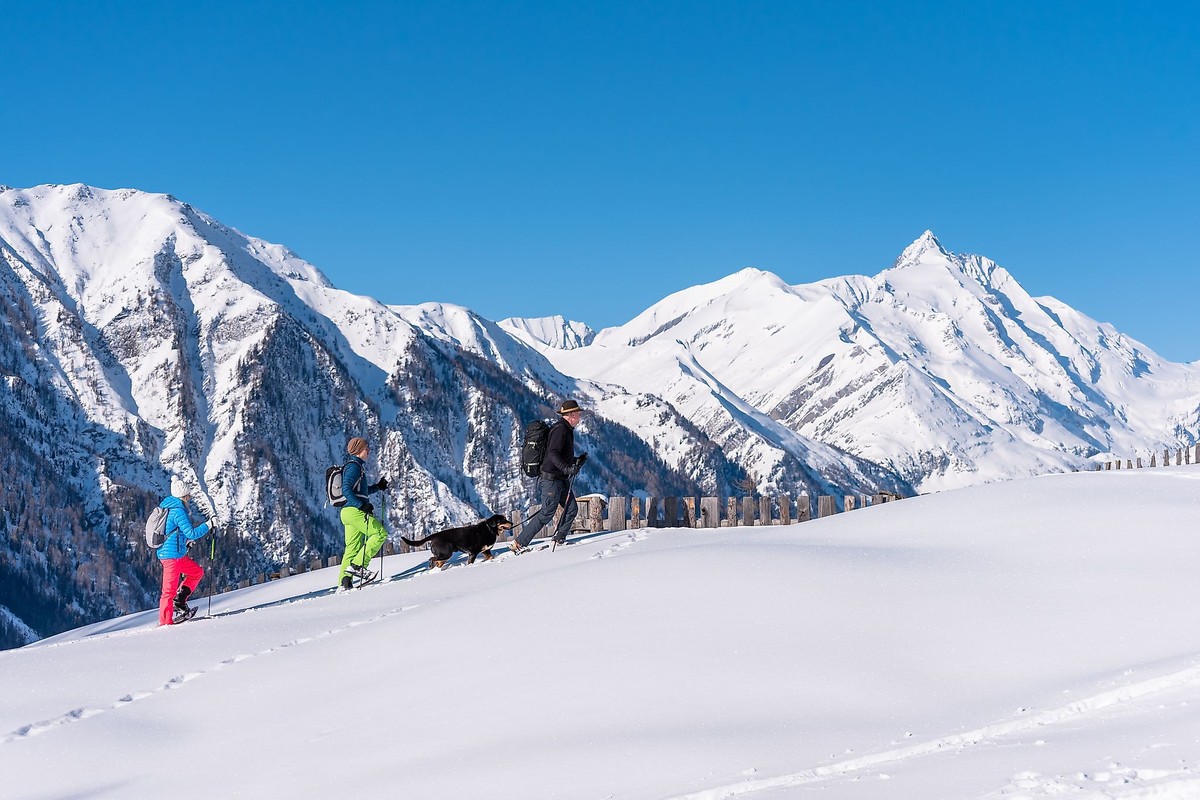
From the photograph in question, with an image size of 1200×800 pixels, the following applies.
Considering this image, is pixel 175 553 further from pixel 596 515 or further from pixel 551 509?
pixel 596 515

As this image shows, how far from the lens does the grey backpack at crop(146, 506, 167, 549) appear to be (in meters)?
15.5

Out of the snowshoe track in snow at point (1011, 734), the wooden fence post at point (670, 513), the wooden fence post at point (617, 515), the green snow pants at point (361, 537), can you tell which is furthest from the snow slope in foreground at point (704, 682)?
the wooden fence post at point (617, 515)

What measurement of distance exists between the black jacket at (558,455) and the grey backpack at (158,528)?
5.14 meters

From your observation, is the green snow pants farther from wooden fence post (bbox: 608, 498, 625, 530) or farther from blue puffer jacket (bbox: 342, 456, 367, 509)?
wooden fence post (bbox: 608, 498, 625, 530)

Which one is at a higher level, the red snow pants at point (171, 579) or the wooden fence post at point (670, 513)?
the wooden fence post at point (670, 513)

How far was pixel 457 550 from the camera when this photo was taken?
17203 millimetres

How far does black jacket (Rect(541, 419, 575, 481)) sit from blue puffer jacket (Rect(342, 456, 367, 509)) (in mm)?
2621

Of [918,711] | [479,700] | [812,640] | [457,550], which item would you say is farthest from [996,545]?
[457,550]

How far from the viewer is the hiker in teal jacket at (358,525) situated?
53.5 ft

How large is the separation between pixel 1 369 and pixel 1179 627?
20316cm

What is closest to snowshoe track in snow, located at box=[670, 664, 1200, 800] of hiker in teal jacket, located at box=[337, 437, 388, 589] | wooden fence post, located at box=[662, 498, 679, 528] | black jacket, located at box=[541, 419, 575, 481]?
black jacket, located at box=[541, 419, 575, 481]

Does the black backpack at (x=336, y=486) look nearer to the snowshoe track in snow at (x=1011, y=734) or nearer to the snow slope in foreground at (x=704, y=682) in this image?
the snow slope in foreground at (x=704, y=682)

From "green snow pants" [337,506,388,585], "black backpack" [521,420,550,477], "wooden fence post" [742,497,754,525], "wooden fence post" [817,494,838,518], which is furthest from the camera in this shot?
"wooden fence post" [817,494,838,518]

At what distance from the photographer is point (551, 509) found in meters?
16.4
